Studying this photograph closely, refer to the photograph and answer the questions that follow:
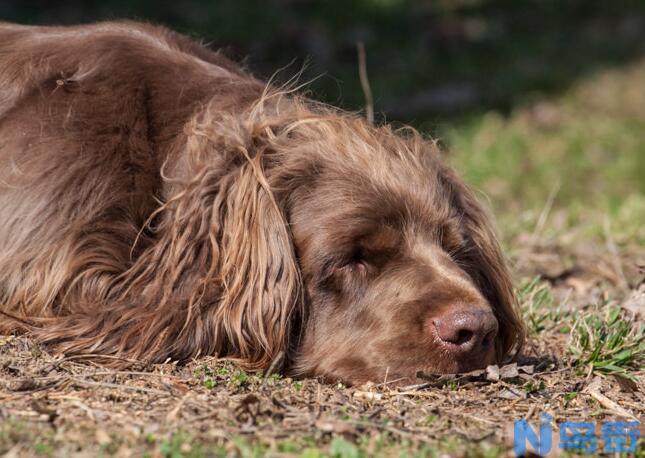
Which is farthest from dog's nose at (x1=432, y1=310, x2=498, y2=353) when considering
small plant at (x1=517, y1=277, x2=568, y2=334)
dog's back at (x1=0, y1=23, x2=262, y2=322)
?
dog's back at (x1=0, y1=23, x2=262, y2=322)

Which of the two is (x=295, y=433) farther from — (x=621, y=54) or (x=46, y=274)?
(x=621, y=54)

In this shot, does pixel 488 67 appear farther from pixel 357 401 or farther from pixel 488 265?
pixel 357 401

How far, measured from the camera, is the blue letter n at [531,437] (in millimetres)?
3201

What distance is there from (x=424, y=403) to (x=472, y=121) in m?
6.38

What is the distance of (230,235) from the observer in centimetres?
408

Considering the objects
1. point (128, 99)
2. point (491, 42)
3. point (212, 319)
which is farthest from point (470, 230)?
point (491, 42)

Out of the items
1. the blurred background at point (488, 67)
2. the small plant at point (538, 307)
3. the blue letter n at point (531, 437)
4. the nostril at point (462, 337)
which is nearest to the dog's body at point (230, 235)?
the nostril at point (462, 337)

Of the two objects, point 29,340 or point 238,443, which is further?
point 29,340

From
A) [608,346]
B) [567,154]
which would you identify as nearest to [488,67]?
[567,154]

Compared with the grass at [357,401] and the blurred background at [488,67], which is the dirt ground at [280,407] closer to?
the grass at [357,401]

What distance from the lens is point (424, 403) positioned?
12.1ft

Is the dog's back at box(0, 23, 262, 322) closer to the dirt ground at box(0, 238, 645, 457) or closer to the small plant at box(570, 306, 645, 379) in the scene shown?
the dirt ground at box(0, 238, 645, 457)

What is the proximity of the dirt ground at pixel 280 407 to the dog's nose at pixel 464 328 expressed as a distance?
12cm

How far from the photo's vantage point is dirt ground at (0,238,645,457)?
121 inches
